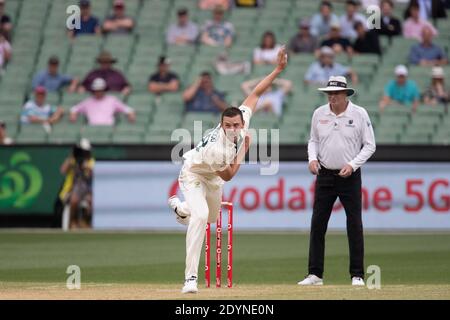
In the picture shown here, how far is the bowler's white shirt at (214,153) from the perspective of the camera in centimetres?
1178

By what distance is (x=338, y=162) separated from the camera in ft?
43.8

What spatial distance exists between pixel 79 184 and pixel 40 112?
2556mm

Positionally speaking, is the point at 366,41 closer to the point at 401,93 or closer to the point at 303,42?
the point at 303,42

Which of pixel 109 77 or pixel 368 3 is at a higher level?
pixel 368 3

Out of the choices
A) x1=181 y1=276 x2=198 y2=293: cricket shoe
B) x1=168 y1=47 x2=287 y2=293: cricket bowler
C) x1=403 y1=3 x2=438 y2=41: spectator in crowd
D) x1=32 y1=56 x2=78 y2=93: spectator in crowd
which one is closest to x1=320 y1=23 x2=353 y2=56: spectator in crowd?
x1=403 y1=3 x2=438 y2=41: spectator in crowd

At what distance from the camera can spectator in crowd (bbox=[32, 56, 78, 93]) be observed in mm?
24661

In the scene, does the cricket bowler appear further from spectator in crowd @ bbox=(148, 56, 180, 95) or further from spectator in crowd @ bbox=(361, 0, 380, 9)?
spectator in crowd @ bbox=(361, 0, 380, 9)

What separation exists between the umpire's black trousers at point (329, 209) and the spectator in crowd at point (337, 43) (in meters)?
11.7

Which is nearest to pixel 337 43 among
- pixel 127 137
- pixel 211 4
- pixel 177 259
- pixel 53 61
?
pixel 211 4

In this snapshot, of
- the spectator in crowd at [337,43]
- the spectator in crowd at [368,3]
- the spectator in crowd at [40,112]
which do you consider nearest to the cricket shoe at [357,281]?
the spectator in crowd at [40,112]

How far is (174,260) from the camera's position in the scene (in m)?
16.9

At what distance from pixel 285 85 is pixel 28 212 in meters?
5.58
